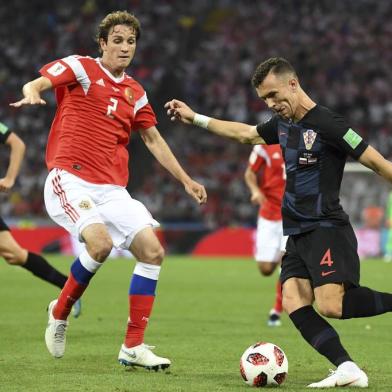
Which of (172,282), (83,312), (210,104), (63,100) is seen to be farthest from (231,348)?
(210,104)

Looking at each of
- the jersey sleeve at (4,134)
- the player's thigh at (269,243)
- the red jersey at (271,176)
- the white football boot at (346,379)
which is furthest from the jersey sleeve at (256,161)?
the white football boot at (346,379)

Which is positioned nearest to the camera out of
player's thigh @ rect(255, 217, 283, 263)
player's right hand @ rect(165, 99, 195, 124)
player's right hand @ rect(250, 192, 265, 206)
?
player's right hand @ rect(165, 99, 195, 124)

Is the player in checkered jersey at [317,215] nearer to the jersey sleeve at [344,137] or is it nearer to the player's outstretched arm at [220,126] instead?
the jersey sleeve at [344,137]

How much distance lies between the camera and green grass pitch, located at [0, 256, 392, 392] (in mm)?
6586

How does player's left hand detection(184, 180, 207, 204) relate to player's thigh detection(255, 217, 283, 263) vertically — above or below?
below

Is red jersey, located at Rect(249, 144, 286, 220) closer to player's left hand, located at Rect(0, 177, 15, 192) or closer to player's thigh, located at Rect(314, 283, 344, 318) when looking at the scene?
player's left hand, located at Rect(0, 177, 15, 192)

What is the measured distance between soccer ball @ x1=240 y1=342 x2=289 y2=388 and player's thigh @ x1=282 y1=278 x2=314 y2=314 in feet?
1.08

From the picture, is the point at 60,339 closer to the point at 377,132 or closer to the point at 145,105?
the point at 145,105

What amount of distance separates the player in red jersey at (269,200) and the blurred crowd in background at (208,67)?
1354 centimetres

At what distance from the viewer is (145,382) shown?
6.50 metres

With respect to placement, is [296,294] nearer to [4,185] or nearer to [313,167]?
[313,167]

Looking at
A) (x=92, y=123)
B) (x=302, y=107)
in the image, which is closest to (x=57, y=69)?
(x=92, y=123)

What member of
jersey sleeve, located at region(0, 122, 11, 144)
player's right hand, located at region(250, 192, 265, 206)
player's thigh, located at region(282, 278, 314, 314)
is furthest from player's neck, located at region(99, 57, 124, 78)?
player's right hand, located at region(250, 192, 265, 206)

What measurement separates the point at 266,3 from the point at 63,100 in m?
25.2
